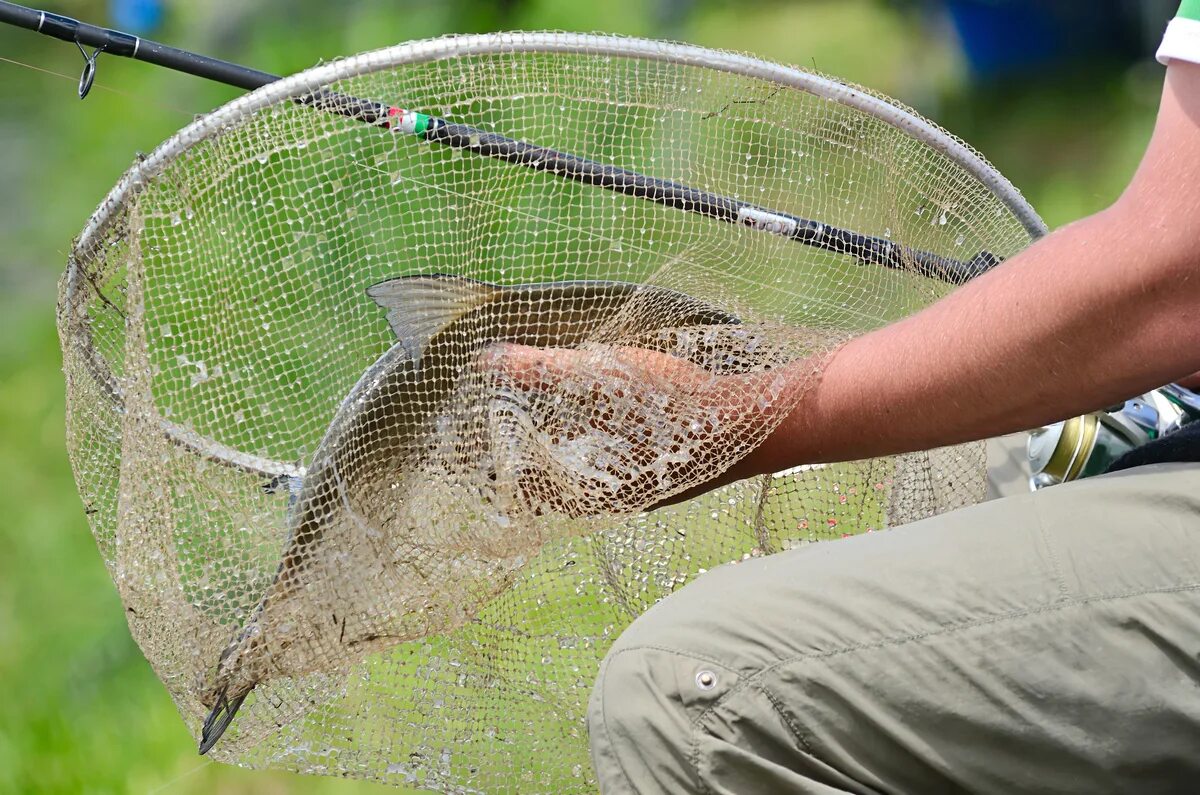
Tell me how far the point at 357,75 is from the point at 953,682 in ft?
3.04

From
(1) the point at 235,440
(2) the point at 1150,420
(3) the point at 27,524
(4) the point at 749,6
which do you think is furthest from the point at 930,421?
(4) the point at 749,6

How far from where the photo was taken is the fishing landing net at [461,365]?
4.42 ft

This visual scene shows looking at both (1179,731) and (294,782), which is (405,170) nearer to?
(1179,731)

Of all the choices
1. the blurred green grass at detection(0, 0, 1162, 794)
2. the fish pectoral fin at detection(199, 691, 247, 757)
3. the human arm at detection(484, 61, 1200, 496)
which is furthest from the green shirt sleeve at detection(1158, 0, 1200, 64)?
the blurred green grass at detection(0, 0, 1162, 794)

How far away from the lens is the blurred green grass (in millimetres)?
3340

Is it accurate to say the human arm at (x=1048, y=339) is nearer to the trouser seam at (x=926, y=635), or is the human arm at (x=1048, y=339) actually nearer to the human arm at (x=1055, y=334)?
the human arm at (x=1055, y=334)

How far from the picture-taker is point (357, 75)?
1.35 metres

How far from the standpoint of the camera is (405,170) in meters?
1.46

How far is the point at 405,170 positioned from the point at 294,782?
5.53ft

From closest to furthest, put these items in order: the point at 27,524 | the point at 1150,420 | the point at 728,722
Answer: the point at 728,722
the point at 1150,420
the point at 27,524

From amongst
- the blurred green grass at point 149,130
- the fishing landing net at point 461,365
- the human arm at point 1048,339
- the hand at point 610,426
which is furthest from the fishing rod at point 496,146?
the blurred green grass at point 149,130

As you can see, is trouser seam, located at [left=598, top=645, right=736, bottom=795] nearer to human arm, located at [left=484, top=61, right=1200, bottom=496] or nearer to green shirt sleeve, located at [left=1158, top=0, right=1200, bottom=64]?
human arm, located at [left=484, top=61, right=1200, bottom=496]

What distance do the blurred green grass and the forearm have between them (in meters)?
2.57

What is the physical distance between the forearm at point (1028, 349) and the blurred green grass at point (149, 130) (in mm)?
2574
